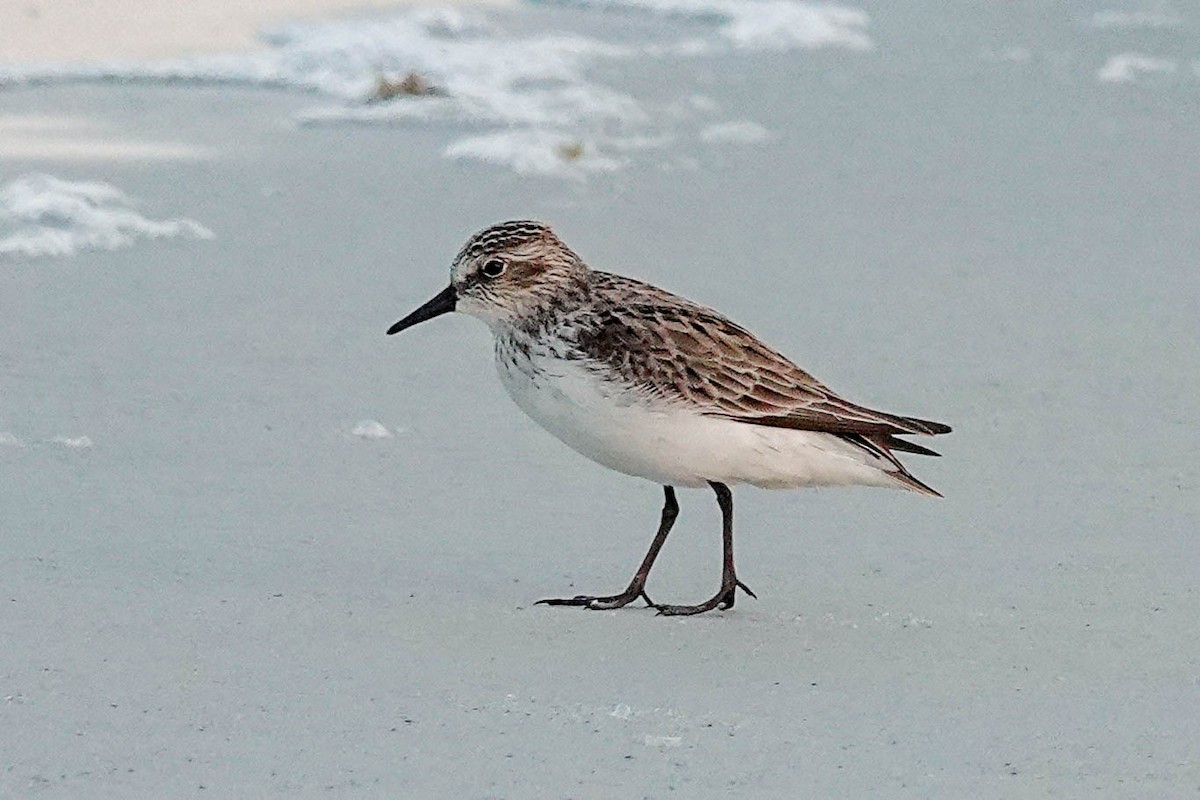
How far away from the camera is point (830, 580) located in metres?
4.75

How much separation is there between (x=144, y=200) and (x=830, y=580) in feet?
11.5

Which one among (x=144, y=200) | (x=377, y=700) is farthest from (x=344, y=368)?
(x=377, y=700)

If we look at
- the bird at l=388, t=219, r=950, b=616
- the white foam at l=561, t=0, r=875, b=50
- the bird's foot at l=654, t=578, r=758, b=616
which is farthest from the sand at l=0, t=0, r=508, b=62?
the bird's foot at l=654, t=578, r=758, b=616

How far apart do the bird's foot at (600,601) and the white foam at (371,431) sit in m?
1.07

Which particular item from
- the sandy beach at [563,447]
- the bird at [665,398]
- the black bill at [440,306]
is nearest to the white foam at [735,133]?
the sandy beach at [563,447]

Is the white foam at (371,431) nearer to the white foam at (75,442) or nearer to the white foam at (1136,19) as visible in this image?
the white foam at (75,442)

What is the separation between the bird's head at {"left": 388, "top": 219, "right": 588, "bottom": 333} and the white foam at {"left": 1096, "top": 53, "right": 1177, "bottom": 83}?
5834 mm

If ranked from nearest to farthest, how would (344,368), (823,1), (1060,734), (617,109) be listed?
(1060,734), (344,368), (617,109), (823,1)

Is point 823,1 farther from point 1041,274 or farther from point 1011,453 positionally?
point 1011,453

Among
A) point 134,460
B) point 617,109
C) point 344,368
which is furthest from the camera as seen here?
point 617,109

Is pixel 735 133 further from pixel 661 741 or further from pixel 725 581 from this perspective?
pixel 661 741

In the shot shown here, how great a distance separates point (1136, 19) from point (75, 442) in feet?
24.0

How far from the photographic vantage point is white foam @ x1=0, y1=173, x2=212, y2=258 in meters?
7.00

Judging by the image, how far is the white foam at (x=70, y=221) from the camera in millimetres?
7000
